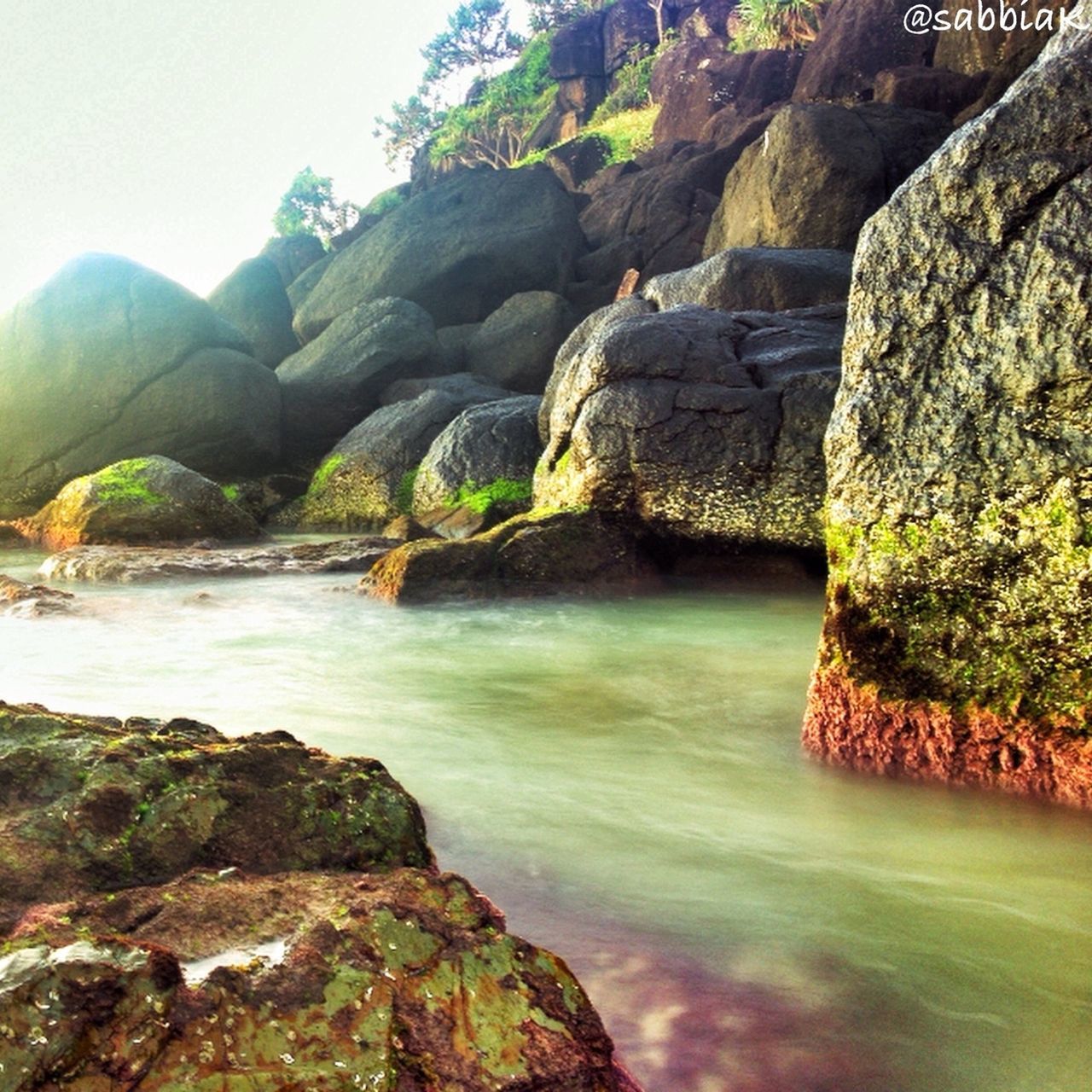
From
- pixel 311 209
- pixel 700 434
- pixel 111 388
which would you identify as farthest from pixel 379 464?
pixel 311 209

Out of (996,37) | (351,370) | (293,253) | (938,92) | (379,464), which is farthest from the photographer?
(293,253)

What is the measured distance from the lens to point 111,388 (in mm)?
17141

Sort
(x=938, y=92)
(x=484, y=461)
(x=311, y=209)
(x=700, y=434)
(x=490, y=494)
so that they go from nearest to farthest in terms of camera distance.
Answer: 1. (x=700, y=434)
2. (x=490, y=494)
3. (x=484, y=461)
4. (x=938, y=92)
5. (x=311, y=209)

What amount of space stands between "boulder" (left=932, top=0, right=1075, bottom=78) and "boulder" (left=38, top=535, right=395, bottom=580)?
1599 centimetres

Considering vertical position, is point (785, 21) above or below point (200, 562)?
above

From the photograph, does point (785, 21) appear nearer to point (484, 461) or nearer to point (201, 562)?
point (484, 461)

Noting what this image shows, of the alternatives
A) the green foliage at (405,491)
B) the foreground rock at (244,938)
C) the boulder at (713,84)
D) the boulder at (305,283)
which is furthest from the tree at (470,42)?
the foreground rock at (244,938)

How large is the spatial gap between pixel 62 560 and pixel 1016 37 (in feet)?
64.8

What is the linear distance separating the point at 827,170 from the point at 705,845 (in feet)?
45.9

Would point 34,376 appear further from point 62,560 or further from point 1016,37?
point 1016,37

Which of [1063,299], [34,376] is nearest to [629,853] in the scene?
[1063,299]

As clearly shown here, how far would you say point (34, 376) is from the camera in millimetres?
16938

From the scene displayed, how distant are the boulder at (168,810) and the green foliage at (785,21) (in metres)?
35.7

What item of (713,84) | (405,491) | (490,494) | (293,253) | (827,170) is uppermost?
(713,84)
